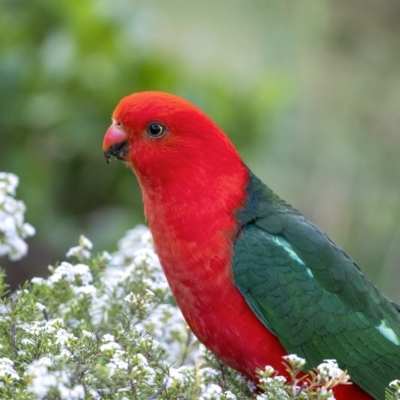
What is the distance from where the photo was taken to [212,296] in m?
2.27

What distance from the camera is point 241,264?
229 centimetres

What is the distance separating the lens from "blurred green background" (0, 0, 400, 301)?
4.66 meters

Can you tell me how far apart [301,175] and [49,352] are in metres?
4.06

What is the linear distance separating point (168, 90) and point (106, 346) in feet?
10.8

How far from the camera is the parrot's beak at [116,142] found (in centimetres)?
250

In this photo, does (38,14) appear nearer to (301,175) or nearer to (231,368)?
(301,175)

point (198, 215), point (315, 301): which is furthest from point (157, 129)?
point (315, 301)

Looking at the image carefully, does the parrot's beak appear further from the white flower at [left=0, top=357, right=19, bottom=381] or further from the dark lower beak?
the white flower at [left=0, top=357, right=19, bottom=381]

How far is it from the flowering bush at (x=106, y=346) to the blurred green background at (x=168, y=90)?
189cm

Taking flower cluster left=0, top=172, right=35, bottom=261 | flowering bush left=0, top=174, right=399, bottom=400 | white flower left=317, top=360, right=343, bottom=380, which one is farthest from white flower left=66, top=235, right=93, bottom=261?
white flower left=317, top=360, right=343, bottom=380

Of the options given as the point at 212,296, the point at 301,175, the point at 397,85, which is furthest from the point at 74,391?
the point at 397,85

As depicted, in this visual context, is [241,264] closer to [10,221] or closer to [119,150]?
[119,150]

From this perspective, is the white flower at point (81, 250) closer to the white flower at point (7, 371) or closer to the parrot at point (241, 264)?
the parrot at point (241, 264)

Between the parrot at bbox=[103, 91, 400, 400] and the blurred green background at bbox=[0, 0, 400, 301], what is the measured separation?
6.44ft
